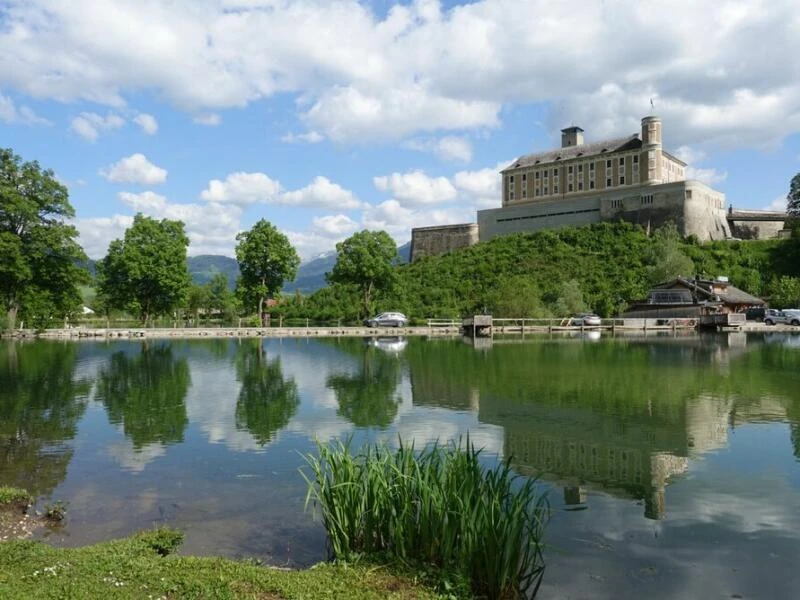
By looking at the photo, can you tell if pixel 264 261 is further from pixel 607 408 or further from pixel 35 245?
pixel 607 408

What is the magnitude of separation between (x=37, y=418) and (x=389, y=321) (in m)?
46.7

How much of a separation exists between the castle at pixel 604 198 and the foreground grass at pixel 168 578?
8427 cm

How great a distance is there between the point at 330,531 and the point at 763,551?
537 cm

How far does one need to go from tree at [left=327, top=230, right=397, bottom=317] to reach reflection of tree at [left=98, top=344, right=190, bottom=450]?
112 ft

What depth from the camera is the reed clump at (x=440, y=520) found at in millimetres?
6728

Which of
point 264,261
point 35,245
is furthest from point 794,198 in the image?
point 35,245

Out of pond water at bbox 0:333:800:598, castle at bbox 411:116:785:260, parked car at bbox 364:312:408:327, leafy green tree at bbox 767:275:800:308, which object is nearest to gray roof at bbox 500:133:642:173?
castle at bbox 411:116:785:260

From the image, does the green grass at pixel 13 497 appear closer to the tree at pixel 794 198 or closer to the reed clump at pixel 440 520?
the reed clump at pixel 440 520

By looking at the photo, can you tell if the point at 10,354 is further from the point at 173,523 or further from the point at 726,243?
the point at 726,243

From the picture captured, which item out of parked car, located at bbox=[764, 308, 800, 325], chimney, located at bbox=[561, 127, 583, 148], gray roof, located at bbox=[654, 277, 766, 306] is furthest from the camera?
chimney, located at bbox=[561, 127, 583, 148]

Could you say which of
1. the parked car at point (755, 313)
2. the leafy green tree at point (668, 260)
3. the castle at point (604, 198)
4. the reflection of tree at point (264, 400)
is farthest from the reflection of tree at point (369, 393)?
the castle at point (604, 198)

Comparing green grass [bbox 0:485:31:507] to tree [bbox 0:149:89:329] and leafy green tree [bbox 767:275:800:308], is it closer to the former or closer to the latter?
tree [bbox 0:149:89:329]

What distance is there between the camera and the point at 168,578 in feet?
20.2

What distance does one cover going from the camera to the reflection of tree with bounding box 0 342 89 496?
39.0 ft
